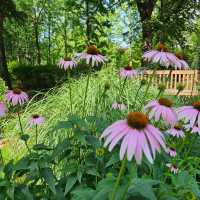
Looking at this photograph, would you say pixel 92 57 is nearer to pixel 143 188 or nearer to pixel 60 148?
pixel 60 148

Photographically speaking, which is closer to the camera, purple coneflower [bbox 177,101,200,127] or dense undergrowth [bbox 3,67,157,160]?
purple coneflower [bbox 177,101,200,127]

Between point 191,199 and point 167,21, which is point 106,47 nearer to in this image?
point 167,21

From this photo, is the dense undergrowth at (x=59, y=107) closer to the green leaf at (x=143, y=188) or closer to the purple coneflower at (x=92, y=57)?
the purple coneflower at (x=92, y=57)

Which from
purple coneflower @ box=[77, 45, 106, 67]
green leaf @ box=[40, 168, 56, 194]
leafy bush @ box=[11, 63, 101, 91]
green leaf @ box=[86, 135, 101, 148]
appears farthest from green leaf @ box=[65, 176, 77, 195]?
leafy bush @ box=[11, 63, 101, 91]

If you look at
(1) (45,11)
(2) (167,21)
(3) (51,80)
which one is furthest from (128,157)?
(1) (45,11)

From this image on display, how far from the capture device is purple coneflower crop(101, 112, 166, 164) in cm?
127

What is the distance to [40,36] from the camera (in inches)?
1188

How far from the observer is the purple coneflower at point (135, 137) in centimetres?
127

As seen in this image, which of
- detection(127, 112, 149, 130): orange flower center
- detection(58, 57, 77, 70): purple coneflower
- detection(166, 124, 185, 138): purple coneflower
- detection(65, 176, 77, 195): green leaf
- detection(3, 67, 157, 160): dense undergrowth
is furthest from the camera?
detection(3, 67, 157, 160): dense undergrowth

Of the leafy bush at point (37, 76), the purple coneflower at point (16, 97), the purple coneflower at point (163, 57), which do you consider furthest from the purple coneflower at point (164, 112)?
the leafy bush at point (37, 76)

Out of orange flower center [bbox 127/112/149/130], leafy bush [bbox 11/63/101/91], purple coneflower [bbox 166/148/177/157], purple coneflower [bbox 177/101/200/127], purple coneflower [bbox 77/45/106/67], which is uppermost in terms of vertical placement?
purple coneflower [bbox 77/45/106/67]

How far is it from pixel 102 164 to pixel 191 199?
0.45 metres

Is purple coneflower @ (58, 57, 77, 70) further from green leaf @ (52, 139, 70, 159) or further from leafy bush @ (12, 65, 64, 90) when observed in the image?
leafy bush @ (12, 65, 64, 90)

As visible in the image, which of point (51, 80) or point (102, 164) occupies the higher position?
point (102, 164)
